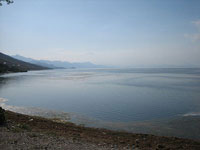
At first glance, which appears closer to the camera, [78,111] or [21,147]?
[21,147]

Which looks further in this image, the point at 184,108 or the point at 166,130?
the point at 184,108

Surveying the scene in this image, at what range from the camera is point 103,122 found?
16328mm

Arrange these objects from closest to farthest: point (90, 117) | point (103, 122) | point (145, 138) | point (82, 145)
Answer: point (82, 145) → point (145, 138) → point (103, 122) → point (90, 117)

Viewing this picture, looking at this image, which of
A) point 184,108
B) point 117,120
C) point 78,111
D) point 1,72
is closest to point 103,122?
point 117,120

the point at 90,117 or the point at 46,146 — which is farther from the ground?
the point at 46,146

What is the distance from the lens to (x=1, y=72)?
397 ft

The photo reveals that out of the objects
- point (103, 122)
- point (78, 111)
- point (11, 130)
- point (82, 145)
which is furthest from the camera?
point (78, 111)

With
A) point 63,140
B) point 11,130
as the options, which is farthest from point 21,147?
point 11,130

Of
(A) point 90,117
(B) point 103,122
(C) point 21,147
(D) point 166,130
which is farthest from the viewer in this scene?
(A) point 90,117

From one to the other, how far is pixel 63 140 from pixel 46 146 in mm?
1303

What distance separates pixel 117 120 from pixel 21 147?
1144 centimetres

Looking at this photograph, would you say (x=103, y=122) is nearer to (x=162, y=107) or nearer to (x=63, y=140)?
(x=63, y=140)

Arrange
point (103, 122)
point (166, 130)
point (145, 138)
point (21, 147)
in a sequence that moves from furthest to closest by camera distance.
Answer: point (103, 122), point (166, 130), point (145, 138), point (21, 147)

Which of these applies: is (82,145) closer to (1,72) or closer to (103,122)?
(103,122)
